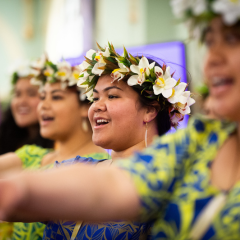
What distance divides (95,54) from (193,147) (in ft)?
3.33

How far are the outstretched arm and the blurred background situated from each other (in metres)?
4.40

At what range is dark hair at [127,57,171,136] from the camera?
165 cm

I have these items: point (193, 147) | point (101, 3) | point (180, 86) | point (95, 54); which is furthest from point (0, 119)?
point (101, 3)

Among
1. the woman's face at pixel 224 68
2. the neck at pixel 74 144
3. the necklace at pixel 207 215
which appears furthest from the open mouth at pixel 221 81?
the neck at pixel 74 144

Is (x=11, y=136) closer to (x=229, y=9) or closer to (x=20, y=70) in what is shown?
(x=20, y=70)

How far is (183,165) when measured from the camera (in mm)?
794

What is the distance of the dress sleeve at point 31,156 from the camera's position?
2.38 metres

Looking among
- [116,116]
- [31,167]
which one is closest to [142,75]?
[116,116]

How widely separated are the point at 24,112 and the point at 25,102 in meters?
0.09

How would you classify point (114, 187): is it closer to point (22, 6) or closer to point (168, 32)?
point (168, 32)

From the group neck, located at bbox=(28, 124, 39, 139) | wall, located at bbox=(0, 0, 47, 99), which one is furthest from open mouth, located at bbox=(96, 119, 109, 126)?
wall, located at bbox=(0, 0, 47, 99)

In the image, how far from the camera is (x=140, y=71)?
1.61 m

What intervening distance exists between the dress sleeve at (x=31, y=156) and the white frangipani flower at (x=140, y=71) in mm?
1079

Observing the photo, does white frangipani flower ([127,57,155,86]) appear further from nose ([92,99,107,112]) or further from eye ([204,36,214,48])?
eye ([204,36,214,48])
